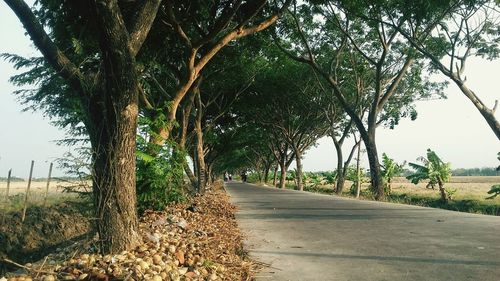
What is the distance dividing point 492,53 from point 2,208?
23331 mm

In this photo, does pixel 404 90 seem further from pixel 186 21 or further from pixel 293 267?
pixel 293 267

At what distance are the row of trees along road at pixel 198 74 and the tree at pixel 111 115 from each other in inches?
0.5

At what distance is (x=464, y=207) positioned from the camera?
2422 cm

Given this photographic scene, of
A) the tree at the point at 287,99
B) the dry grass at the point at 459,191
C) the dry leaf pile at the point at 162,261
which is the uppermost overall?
the tree at the point at 287,99

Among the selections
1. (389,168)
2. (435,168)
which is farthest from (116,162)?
(389,168)

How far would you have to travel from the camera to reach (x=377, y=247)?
570 cm

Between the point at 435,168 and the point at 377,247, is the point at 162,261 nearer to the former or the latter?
the point at 377,247

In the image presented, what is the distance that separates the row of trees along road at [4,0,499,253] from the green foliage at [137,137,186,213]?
1.1 inches

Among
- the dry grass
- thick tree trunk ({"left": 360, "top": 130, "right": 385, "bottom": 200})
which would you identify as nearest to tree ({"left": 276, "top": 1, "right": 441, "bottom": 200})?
thick tree trunk ({"left": 360, "top": 130, "right": 385, "bottom": 200})

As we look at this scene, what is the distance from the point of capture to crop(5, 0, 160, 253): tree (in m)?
4.67

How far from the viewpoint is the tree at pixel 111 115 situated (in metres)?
4.67

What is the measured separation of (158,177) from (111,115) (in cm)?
391

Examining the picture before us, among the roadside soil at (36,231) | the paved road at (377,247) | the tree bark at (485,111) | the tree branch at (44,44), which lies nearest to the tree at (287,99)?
the tree bark at (485,111)

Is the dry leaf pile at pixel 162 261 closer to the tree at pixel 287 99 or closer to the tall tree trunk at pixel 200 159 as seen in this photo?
the tall tree trunk at pixel 200 159
